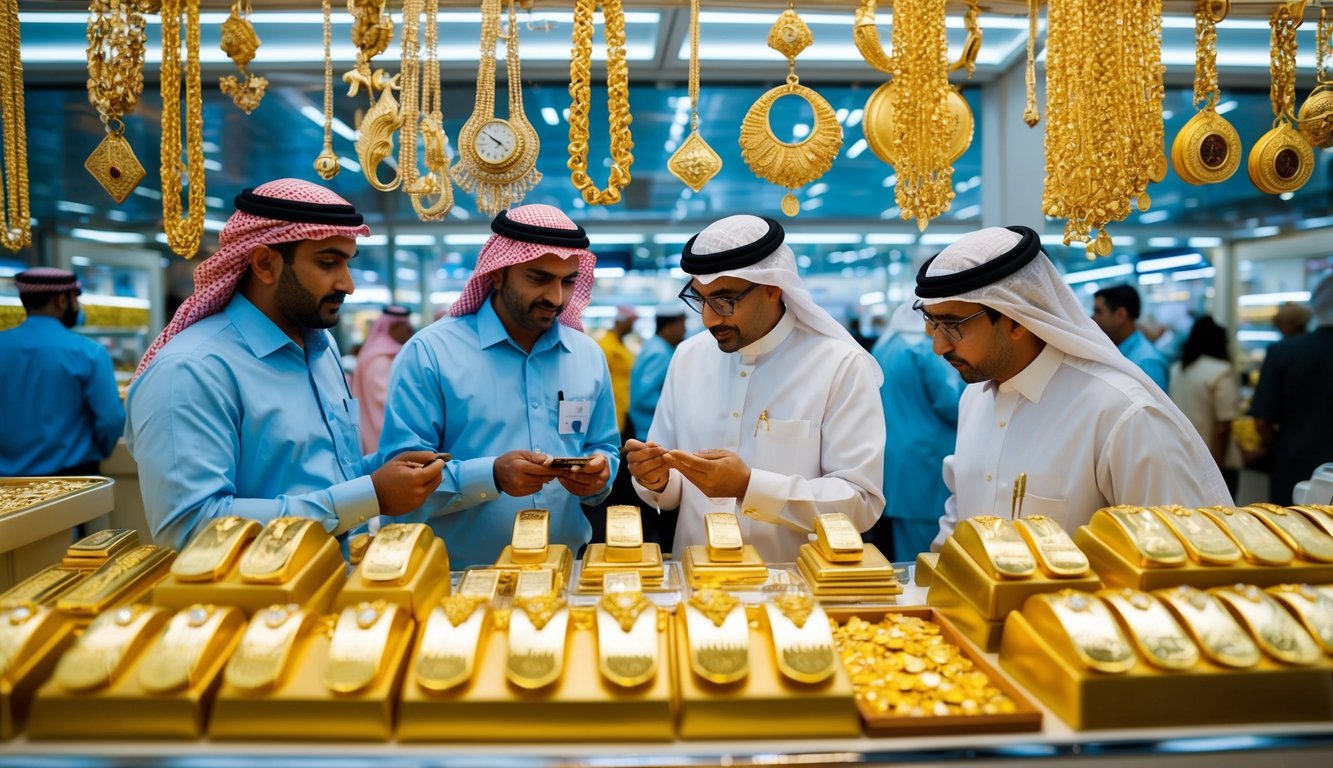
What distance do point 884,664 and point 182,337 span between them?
1949mm

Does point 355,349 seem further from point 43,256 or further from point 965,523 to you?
point 965,523

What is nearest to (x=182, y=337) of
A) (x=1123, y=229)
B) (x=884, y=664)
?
(x=884, y=664)

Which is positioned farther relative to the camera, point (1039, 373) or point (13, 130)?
point (13, 130)

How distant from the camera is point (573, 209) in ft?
30.1

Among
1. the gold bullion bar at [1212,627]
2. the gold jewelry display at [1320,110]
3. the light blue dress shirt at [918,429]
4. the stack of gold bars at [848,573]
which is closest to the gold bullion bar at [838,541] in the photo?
the stack of gold bars at [848,573]

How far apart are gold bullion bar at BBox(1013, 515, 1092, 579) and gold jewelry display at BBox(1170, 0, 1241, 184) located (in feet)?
5.71

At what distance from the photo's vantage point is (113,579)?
159cm

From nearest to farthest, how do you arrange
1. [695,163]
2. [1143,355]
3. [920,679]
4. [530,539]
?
1. [920,679]
2. [530,539]
3. [695,163]
4. [1143,355]

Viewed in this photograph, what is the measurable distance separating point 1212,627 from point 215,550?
180 centimetres

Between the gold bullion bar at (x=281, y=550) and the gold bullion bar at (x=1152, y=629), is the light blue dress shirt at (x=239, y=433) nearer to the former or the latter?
the gold bullion bar at (x=281, y=550)

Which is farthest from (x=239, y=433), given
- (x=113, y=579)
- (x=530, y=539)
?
(x=530, y=539)

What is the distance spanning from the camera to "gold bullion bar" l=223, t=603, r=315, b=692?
4.25 feet

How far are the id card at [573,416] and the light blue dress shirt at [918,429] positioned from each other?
230cm

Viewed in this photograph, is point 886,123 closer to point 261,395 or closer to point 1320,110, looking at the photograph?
point 1320,110
